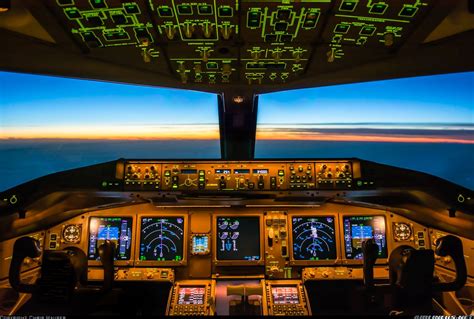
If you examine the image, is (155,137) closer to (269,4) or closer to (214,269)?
(214,269)

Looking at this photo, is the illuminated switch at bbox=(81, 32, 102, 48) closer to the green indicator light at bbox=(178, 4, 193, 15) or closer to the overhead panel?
the overhead panel

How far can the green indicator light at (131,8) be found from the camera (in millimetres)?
1644

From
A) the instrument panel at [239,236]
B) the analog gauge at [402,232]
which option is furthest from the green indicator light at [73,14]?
the analog gauge at [402,232]

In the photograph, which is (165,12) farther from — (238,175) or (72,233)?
(72,233)

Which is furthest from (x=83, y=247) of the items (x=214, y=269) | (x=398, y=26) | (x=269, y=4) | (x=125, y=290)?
(x=398, y=26)

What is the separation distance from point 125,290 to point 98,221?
65cm

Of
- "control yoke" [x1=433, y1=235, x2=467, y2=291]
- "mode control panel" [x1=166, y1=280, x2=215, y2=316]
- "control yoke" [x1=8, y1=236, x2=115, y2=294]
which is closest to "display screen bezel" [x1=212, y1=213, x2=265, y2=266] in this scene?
"mode control panel" [x1=166, y1=280, x2=215, y2=316]

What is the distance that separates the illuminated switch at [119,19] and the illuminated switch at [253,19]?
0.58 m

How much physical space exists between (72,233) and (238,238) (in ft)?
4.72

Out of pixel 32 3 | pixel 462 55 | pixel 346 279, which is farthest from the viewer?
pixel 346 279

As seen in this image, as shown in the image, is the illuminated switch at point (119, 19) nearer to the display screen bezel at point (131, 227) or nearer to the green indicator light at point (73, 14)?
the green indicator light at point (73, 14)

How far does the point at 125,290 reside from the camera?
121 inches

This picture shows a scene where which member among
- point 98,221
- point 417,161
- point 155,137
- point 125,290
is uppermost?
point 155,137

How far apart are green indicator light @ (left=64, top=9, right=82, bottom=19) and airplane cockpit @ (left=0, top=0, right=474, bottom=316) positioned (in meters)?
0.07
